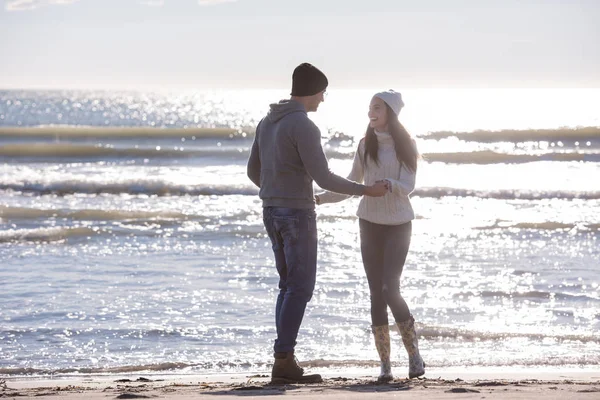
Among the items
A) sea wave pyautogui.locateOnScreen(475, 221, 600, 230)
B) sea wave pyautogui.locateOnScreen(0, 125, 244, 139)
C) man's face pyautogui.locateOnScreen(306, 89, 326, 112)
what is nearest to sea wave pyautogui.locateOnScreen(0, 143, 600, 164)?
sea wave pyautogui.locateOnScreen(0, 125, 244, 139)

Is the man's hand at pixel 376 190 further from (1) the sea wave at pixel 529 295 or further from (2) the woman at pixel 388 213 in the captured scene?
(1) the sea wave at pixel 529 295

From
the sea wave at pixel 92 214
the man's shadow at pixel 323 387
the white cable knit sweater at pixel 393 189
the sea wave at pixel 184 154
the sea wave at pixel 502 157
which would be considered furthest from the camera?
the sea wave at pixel 184 154

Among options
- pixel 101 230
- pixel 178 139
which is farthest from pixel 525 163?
pixel 101 230

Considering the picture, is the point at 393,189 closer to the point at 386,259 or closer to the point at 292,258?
the point at 386,259

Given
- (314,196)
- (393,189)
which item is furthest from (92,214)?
(393,189)

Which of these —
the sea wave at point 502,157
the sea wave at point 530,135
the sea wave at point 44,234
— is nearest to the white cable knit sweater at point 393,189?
the sea wave at point 44,234

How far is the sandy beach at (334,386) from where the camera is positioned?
465cm

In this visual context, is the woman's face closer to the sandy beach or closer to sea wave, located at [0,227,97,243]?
the sandy beach

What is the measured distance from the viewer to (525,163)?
31188 millimetres

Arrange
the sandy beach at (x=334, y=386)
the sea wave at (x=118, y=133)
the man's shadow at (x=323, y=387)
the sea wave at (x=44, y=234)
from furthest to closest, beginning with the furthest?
1. the sea wave at (x=118, y=133)
2. the sea wave at (x=44, y=234)
3. the man's shadow at (x=323, y=387)
4. the sandy beach at (x=334, y=386)

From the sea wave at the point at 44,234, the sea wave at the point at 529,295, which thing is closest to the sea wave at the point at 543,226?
the sea wave at the point at 529,295

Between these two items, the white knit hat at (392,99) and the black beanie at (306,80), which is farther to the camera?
the white knit hat at (392,99)

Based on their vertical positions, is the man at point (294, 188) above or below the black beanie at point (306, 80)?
below

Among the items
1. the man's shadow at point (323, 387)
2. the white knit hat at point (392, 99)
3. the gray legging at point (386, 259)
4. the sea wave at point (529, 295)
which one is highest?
the white knit hat at point (392, 99)
